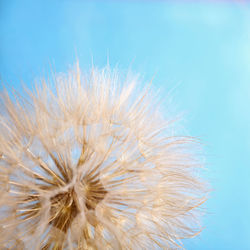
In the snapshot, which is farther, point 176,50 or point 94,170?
point 176,50

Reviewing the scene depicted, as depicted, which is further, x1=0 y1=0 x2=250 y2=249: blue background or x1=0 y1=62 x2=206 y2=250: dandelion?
x1=0 y1=0 x2=250 y2=249: blue background

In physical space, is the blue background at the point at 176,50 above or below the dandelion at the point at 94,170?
above

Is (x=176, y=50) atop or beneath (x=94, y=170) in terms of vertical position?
atop

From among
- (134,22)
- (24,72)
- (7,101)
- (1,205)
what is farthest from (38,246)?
(134,22)

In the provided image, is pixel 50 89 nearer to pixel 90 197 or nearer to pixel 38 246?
pixel 90 197

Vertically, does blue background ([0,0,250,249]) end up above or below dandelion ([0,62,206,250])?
above
